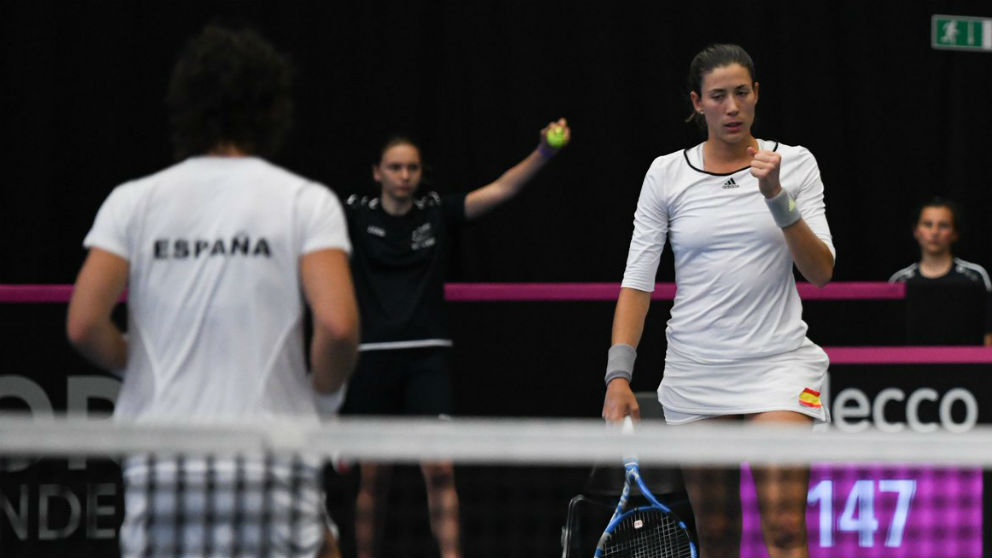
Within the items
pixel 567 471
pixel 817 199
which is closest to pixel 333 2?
pixel 567 471

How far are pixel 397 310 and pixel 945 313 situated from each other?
2.20m

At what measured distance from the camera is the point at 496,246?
7.79 m

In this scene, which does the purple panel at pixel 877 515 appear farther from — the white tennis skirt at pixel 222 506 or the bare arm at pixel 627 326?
the white tennis skirt at pixel 222 506

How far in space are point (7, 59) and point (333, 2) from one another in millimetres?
1658

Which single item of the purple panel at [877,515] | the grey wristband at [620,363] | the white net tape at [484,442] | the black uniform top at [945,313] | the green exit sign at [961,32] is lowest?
the purple panel at [877,515]

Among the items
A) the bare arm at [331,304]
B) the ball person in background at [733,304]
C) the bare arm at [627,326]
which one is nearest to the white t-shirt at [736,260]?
the ball person in background at [733,304]

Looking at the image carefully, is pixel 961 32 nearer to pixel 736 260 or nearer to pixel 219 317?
pixel 736 260

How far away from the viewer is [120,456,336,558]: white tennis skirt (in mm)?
2285

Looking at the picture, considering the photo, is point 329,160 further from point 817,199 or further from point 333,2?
point 817,199

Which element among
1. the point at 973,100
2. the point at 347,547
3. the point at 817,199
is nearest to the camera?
the point at 817,199

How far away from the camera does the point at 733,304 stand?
346 cm

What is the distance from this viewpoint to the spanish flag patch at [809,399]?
11.1ft

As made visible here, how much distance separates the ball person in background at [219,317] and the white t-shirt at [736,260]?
1369mm

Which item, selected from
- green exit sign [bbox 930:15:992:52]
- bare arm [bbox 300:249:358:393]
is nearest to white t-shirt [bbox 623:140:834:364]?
bare arm [bbox 300:249:358:393]
